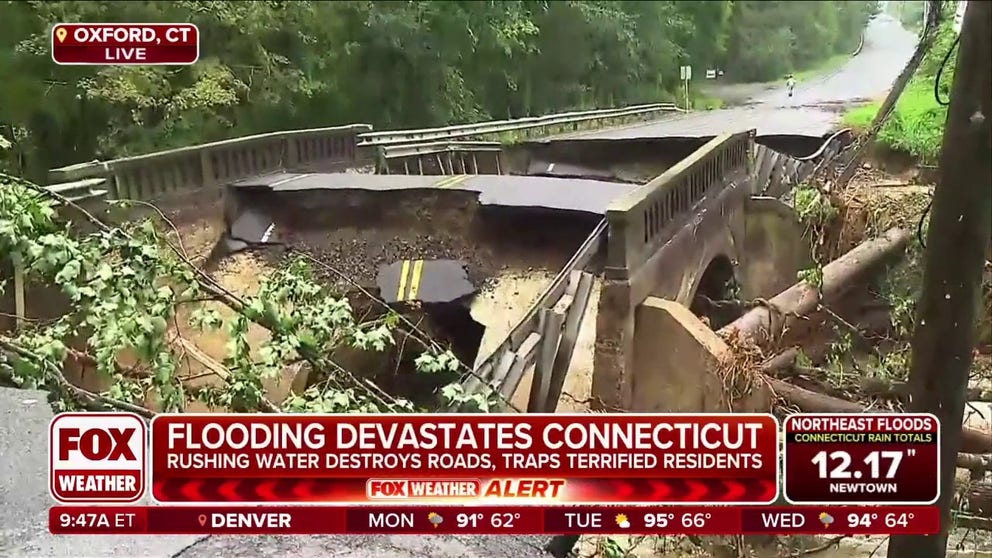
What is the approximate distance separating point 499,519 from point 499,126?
3.49 feet

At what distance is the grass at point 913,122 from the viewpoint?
2211 millimetres

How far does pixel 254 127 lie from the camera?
245 centimetres

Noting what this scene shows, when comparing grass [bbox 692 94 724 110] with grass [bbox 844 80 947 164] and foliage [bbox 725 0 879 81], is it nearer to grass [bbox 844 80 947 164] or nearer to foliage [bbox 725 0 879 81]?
foliage [bbox 725 0 879 81]

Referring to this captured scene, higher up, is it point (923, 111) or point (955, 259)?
point (923, 111)

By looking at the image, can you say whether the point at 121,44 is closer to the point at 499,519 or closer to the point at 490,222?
the point at 490,222

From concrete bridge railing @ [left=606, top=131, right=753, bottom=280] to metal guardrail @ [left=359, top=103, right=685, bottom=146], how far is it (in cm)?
17

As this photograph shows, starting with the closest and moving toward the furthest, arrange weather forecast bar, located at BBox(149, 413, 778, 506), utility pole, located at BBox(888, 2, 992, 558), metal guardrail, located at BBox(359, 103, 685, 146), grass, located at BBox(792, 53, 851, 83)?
1. utility pole, located at BBox(888, 2, 992, 558)
2. weather forecast bar, located at BBox(149, 413, 778, 506)
3. grass, located at BBox(792, 53, 851, 83)
4. metal guardrail, located at BBox(359, 103, 685, 146)

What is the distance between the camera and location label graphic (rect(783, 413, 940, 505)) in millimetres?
2146

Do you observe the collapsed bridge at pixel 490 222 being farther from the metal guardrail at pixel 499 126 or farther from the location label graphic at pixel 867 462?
the location label graphic at pixel 867 462

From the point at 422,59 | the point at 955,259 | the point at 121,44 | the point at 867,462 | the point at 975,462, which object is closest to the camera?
the point at 955,259

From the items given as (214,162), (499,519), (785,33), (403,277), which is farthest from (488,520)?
(785,33)

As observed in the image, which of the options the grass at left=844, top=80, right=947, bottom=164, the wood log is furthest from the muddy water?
the wood log

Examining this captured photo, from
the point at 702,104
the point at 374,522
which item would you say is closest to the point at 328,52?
the point at 702,104

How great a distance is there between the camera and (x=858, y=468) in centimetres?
216
